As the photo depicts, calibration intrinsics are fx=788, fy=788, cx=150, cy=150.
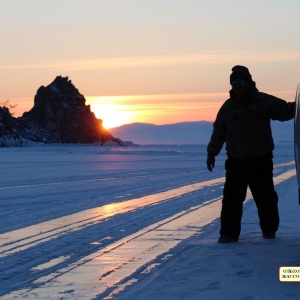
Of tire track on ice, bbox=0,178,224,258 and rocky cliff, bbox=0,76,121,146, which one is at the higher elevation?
rocky cliff, bbox=0,76,121,146

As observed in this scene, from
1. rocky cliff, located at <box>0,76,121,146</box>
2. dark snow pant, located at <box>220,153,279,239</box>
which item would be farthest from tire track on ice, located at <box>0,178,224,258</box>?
rocky cliff, located at <box>0,76,121,146</box>

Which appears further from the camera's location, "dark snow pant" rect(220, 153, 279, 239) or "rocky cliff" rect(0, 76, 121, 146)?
"rocky cliff" rect(0, 76, 121, 146)

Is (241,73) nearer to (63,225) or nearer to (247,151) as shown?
(247,151)

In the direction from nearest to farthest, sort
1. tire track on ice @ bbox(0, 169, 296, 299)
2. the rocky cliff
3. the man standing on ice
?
tire track on ice @ bbox(0, 169, 296, 299)
the man standing on ice
the rocky cliff

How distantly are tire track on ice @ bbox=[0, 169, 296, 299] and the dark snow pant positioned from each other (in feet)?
1.73

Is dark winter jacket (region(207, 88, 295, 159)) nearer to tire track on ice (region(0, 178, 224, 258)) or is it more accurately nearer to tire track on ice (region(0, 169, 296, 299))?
tire track on ice (region(0, 169, 296, 299))

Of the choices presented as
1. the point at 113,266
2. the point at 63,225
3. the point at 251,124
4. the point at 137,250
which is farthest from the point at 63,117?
the point at 113,266

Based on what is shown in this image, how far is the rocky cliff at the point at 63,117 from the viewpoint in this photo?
111 meters

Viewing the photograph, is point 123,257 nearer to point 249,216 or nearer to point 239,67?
point 239,67

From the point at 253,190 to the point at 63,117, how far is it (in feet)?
358

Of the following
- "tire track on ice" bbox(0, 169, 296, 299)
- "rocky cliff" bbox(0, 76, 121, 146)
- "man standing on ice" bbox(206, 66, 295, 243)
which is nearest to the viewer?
"tire track on ice" bbox(0, 169, 296, 299)

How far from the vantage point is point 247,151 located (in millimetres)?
7363

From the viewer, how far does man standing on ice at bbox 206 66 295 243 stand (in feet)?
24.0

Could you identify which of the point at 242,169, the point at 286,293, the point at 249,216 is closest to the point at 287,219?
the point at 249,216
